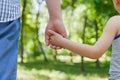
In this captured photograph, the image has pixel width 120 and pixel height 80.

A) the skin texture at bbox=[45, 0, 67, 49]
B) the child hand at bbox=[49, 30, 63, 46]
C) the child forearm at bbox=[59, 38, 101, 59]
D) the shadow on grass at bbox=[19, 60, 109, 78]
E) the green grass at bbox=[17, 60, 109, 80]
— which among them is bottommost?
the shadow on grass at bbox=[19, 60, 109, 78]

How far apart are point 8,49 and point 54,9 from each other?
1.72 feet

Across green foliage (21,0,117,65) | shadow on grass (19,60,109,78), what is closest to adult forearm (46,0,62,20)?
shadow on grass (19,60,109,78)

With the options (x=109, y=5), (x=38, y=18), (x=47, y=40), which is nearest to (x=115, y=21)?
(x=47, y=40)

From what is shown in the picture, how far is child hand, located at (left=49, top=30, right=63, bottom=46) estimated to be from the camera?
2.12m

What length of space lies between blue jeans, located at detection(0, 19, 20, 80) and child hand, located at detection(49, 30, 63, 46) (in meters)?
0.35

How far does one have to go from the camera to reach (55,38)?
2152mm

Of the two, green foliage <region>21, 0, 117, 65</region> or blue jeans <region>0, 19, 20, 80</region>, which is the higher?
blue jeans <region>0, 19, 20, 80</region>

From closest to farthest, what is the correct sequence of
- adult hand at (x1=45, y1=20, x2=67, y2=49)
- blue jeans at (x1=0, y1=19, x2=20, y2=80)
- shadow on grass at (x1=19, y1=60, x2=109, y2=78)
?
blue jeans at (x1=0, y1=19, x2=20, y2=80)
adult hand at (x1=45, y1=20, x2=67, y2=49)
shadow on grass at (x1=19, y1=60, x2=109, y2=78)

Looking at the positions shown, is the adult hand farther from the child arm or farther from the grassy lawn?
the grassy lawn

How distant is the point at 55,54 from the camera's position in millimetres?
31031

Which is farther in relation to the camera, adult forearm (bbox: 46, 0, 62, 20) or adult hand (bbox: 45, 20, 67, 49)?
adult hand (bbox: 45, 20, 67, 49)

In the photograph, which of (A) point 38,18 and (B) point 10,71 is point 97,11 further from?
(B) point 10,71

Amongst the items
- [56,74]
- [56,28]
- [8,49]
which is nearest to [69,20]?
[56,74]

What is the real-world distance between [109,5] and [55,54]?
1579cm
